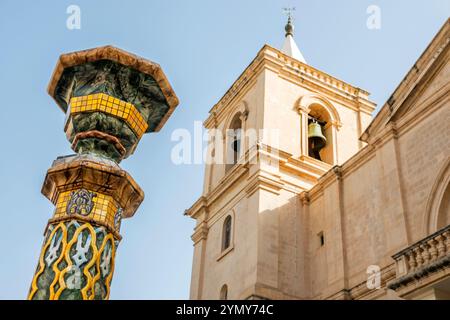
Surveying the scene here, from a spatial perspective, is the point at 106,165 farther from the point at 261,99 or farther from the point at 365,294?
the point at 261,99

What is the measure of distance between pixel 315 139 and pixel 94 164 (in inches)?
615

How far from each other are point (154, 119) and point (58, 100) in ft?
5.05

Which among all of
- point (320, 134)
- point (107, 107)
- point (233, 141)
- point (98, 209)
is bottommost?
point (98, 209)

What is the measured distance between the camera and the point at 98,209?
26.0 ft

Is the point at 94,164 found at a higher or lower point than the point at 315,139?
lower

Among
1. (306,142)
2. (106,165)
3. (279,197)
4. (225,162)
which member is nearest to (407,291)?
(106,165)

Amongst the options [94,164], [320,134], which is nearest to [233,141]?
[320,134]

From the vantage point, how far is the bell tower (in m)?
18.0

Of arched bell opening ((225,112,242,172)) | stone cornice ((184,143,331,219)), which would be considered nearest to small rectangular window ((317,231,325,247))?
stone cornice ((184,143,331,219))

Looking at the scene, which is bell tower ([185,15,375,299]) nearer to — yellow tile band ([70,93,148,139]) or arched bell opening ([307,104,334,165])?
arched bell opening ([307,104,334,165])

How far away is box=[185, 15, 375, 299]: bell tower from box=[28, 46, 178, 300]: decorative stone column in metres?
8.90

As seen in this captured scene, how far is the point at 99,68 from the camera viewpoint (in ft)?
30.1

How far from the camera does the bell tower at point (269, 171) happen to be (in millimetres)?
17969

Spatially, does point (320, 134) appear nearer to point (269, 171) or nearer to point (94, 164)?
point (269, 171)
